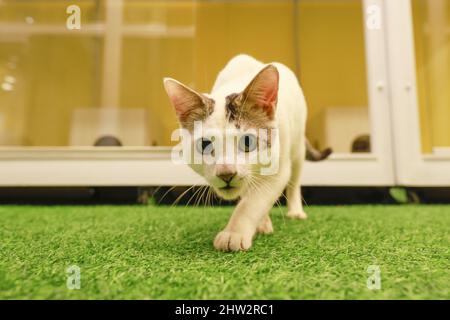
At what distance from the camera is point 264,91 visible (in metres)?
0.85

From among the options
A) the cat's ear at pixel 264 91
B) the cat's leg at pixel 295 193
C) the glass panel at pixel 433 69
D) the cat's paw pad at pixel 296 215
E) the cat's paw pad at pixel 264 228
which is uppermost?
the glass panel at pixel 433 69

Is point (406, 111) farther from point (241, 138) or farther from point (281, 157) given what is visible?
point (241, 138)

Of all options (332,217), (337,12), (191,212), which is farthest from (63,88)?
(332,217)

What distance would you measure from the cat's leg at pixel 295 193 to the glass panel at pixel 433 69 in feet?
3.68

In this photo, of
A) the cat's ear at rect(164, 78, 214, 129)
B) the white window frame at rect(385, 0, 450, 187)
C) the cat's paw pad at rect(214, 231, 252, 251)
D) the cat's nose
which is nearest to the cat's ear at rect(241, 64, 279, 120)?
the cat's ear at rect(164, 78, 214, 129)

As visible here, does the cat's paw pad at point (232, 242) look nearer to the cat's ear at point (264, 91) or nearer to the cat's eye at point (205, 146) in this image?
the cat's eye at point (205, 146)

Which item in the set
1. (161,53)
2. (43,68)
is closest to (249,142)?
(161,53)

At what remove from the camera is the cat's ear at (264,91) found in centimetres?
82

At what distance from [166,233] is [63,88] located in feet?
9.40

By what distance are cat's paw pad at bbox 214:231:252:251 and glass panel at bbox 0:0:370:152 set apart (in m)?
2.00

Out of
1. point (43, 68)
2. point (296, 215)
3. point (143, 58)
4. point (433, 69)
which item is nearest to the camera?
point (296, 215)

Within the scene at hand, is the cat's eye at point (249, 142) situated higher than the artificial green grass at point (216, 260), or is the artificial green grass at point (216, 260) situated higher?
the cat's eye at point (249, 142)

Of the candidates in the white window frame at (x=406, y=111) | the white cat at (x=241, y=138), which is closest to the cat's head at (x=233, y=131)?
the white cat at (x=241, y=138)

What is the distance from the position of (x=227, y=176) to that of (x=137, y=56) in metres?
2.78
